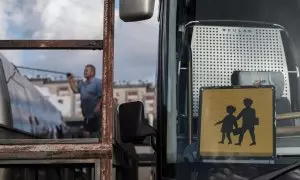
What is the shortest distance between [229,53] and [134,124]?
2.12 ft

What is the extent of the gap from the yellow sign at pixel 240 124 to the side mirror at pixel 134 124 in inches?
12.8

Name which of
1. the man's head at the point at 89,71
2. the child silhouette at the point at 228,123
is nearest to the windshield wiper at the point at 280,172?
the child silhouette at the point at 228,123

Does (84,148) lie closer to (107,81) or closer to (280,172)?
(107,81)

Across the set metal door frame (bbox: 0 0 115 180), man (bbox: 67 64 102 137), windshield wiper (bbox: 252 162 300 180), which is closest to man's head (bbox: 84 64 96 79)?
man (bbox: 67 64 102 137)

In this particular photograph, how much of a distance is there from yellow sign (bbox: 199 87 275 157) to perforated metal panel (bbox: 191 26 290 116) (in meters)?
0.11

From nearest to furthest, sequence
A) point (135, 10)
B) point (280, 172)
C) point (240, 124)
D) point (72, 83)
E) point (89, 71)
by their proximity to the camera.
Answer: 1. point (280, 172)
2. point (240, 124)
3. point (135, 10)
4. point (89, 71)
5. point (72, 83)

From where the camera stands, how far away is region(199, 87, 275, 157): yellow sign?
2.77 meters

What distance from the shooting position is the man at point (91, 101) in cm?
334

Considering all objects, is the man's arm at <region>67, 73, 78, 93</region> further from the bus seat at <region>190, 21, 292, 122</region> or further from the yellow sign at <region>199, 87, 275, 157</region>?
the yellow sign at <region>199, 87, 275, 157</region>

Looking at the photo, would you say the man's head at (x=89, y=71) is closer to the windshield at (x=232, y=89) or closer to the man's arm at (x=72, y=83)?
the man's arm at (x=72, y=83)

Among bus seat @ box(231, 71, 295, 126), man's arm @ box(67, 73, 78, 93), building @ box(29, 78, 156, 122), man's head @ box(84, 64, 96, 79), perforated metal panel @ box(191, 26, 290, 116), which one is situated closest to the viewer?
bus seat @ box(231, 71, 295, 126)

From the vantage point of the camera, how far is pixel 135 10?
2928 millimetres

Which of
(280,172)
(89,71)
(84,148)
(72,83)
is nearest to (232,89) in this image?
(280,172)

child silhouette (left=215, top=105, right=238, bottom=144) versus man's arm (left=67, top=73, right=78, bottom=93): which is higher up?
man's arm (left=67, top=73, right=78, bottom=93)
